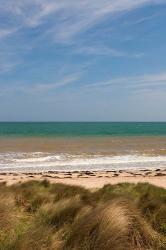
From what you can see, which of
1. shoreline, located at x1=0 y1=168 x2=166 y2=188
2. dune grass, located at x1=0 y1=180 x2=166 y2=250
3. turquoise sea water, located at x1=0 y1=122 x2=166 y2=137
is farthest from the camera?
turquoise sea water, located at x1=0 y1=122 x2=166 y2=137

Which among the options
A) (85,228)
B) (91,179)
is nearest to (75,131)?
(91,179)

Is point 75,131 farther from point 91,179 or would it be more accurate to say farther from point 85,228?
point 85,228

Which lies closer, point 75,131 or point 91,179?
point 91,179

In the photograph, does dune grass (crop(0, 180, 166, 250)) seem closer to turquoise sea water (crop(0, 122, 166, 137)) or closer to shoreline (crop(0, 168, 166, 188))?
shoreline (crop(0, 168, 166, 188))

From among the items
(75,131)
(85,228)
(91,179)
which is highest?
(85,228)

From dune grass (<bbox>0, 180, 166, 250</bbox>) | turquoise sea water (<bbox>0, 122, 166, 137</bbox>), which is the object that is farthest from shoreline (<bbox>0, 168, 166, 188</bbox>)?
turquoise sea water (<bbox>0, 122, 166, 137</bbox>)

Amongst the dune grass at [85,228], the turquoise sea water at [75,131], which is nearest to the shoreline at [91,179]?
the dune grass at [85,228]

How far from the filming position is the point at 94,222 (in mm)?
5477

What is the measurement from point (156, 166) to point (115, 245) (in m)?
20.5

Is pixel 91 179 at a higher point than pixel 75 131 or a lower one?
lower

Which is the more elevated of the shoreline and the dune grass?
the dune grass

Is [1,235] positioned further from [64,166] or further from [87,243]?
[64,166]

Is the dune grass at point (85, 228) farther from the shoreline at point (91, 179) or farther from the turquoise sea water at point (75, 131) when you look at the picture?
the turquoise sea water at point (75, 131)

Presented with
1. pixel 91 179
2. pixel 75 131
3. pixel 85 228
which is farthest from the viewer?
pixel 75 131
